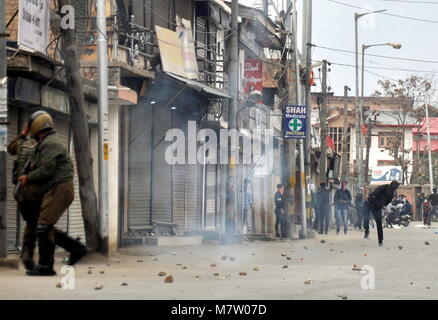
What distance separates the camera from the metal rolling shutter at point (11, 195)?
1816cm

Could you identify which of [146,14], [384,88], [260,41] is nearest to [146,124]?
[146,14]

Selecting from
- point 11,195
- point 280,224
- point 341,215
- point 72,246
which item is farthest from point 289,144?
point 72,246

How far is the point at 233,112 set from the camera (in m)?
26.3

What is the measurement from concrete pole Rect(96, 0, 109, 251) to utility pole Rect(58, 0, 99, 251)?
5.6 inches

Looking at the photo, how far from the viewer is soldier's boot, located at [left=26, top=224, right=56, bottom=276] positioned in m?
12.7

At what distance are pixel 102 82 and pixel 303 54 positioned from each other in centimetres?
1829

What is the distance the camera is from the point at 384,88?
81.5m

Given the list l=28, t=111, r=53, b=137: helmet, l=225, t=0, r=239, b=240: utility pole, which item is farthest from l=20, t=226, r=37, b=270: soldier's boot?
l=225, t=0, r=239, b=240: utility pole

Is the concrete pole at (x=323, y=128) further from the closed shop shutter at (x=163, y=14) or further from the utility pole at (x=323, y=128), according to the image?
the closed shop shutter at (x=163, y=14)

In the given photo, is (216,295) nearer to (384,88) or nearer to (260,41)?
(260,41)

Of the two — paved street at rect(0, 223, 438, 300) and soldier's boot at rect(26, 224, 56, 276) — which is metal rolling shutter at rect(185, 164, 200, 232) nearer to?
paved street at rect(0, 223, 438, 300)

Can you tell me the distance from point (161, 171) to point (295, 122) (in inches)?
196

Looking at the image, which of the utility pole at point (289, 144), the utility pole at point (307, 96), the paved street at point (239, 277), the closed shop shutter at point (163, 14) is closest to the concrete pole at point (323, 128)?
the utility pole at point (307, 96)

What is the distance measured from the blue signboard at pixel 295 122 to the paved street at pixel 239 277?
943 centimetres
